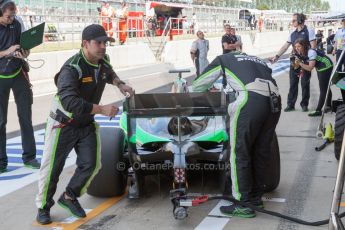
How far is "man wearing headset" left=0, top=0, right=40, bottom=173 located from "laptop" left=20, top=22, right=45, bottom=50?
0.27 feet

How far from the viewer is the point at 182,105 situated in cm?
553

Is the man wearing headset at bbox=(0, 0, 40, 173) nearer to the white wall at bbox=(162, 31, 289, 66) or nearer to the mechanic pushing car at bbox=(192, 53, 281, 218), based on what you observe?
the mechanic pushing car at bbox=(192, 53, 281, 218)

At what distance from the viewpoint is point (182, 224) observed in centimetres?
481

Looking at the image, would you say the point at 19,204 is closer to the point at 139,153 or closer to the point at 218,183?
the point at 139,153

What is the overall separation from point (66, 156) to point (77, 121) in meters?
0.35

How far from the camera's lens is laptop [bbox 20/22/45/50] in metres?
6.21

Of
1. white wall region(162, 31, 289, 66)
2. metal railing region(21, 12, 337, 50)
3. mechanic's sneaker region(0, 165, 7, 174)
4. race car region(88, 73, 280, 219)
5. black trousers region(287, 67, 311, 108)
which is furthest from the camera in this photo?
white wall region(162, 31, 289, 66)

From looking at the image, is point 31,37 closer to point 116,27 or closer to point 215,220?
point 215,220

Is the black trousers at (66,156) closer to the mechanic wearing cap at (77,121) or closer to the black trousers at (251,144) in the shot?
the mechanic wearing cap at (77,121)

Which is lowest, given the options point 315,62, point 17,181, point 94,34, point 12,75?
point 17,181

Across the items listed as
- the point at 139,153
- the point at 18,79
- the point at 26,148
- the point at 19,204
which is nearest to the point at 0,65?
the point at 18,79

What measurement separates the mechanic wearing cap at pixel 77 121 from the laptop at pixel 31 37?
63.6 inches

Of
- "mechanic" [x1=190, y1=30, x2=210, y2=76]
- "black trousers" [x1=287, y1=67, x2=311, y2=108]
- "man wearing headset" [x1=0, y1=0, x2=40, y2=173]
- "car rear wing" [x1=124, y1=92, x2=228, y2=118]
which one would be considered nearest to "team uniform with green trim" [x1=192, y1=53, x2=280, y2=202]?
"car rear wing" [x1=124, y1=92, x2=228, y2=118]

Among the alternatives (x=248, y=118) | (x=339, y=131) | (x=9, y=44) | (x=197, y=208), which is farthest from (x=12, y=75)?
(x=339, y=131)
